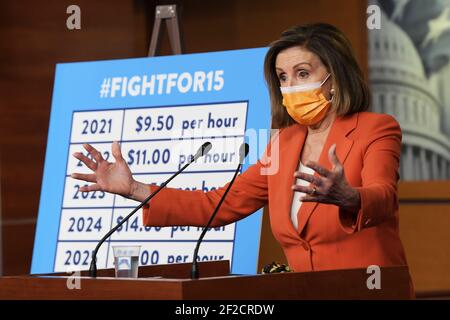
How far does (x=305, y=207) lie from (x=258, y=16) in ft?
10.1

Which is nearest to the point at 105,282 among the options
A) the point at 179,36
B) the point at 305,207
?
the point at 305,207

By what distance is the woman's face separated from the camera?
9.45 ft

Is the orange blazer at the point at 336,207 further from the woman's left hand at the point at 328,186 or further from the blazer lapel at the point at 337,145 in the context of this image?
the woman's left hand at the point at 328,186


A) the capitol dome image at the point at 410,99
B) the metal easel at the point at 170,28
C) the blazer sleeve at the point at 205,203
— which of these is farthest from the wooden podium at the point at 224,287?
the capitol dome image at the point at 410,99

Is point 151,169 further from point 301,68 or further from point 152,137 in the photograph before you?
point 301,68

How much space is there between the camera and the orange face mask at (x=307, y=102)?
9.35 feet

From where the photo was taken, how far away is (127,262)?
2395 mm

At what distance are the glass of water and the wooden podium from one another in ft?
0.48

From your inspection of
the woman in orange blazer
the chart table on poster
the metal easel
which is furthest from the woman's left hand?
the metal easel

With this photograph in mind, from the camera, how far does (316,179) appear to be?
217 cm

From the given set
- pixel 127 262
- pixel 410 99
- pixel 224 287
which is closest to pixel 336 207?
pixel 127 262

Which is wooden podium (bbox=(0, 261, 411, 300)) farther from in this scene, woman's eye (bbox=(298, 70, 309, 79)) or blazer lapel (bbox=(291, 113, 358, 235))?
woman's eye (bbox=(298, 70, 309, 79))
